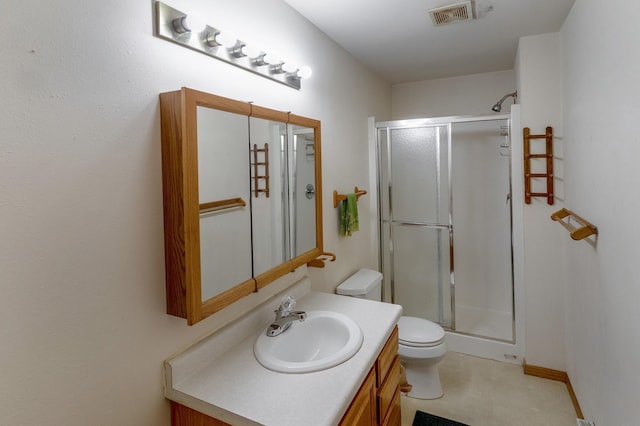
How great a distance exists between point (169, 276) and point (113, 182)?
1.12 ft

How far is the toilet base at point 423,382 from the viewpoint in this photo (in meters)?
2.23

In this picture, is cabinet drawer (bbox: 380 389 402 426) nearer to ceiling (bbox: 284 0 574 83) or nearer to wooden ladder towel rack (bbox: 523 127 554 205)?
wooden ladder towel rack (bbox: 523 127 554 205)

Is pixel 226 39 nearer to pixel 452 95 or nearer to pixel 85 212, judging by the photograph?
pixel 85 212

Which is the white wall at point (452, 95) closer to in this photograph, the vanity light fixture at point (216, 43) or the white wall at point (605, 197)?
the white wall at point (605, 197)

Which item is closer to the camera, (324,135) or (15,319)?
(15,319)

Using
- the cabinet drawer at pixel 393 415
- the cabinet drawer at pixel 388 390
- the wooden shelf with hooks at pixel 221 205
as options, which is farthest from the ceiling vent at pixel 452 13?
the cabinet drawer at pixel 393 415

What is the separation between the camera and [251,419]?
37.8 inches

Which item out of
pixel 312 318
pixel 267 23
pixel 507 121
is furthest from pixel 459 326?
pixel 267 23

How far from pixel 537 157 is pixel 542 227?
49 centimetres

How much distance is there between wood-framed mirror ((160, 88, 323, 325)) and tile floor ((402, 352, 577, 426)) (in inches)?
51.1

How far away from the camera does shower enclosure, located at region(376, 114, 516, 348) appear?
9.53 ft

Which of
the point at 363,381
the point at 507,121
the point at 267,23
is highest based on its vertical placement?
the point at 267,23

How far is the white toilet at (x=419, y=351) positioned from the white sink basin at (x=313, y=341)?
713mm

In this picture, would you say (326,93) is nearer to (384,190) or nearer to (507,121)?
(384,190)
